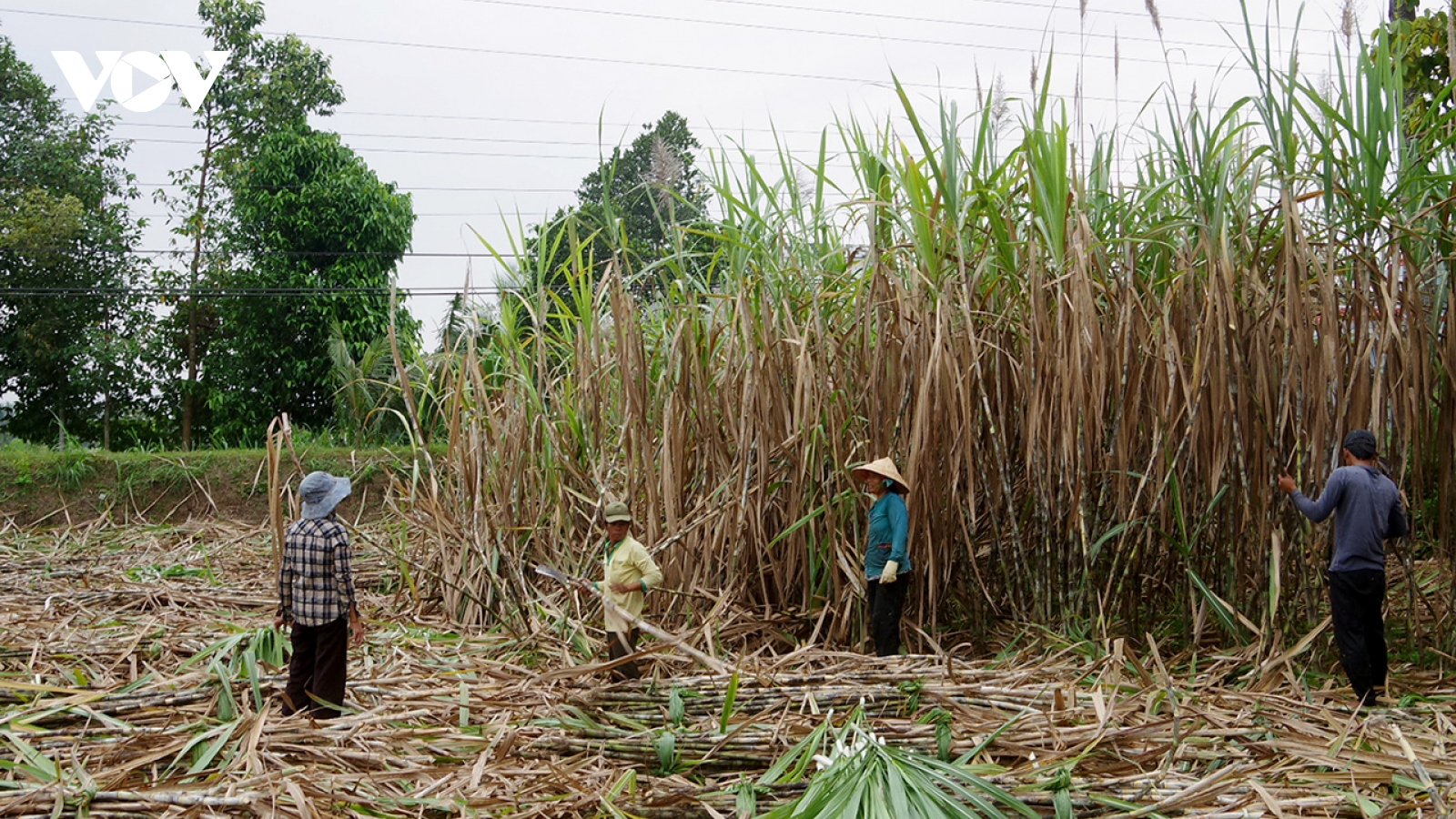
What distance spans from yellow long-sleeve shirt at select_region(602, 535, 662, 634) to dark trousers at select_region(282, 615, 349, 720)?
94 cm

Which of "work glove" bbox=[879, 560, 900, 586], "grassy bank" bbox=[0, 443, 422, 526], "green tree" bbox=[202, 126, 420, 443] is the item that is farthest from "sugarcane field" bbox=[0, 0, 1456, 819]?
"green tree" bbox=[202, 126, 420, 443]

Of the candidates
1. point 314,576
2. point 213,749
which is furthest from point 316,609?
point 213,749

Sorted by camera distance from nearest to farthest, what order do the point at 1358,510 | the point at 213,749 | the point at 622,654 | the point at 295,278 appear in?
the point at 213,749
the point at 1358,510
the point at 622,654
the point at 295,278

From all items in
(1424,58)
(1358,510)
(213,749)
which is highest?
(1424,58)

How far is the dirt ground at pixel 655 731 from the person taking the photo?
294 centimetres

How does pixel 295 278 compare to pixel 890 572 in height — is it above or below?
above

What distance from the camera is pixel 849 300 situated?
4.77 meters

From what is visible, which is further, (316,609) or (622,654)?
(622,654)

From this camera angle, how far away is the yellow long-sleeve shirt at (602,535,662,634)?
4.16 m

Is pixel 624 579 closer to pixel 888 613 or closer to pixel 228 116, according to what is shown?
pixel 888 613

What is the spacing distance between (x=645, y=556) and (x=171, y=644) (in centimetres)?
219

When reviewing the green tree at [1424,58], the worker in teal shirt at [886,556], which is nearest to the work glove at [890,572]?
the worker in teal shirt at [886,556]

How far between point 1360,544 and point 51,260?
1749 centimetres

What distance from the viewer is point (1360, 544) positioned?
3.74 m
